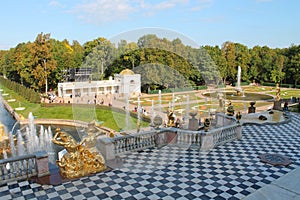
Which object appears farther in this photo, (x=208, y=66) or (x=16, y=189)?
(x=208, y=66)

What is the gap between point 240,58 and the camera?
69.3m

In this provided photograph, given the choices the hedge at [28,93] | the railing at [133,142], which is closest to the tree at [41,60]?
the hedge at [28,93]

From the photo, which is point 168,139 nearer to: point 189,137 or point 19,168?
point 189,137

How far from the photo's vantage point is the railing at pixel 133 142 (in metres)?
11.0

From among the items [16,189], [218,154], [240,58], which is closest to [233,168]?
[218,154]

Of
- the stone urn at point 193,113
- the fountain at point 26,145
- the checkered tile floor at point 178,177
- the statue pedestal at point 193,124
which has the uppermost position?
the stone urn at point 193,113

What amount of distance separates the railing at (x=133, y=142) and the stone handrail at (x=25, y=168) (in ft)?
9.60

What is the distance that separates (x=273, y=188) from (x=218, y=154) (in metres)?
3.65

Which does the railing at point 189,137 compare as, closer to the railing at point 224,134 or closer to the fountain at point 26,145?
the railing at point 224,134

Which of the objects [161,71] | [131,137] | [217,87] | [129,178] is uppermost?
[161,71]

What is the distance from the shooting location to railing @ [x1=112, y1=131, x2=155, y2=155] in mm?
11039

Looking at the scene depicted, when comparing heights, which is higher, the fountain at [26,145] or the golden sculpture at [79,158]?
the golden sculpture at [79,158]

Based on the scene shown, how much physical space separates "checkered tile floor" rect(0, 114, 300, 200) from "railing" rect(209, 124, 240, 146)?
38 cm

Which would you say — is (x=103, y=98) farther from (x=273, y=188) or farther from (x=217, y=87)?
(x=273, y=188)
